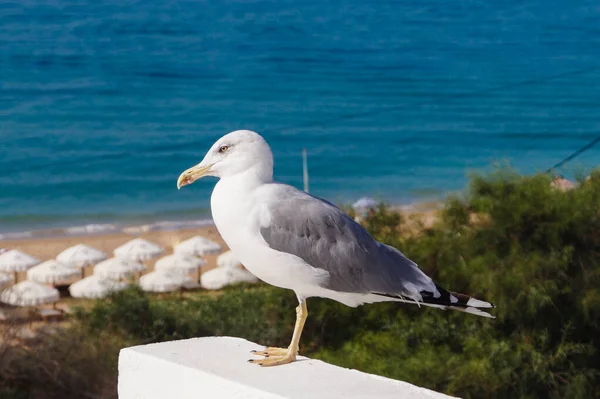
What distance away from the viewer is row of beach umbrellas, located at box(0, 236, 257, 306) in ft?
A: 49.0

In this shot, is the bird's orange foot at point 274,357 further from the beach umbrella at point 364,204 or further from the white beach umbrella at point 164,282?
the white beach umbrella at point 164,282

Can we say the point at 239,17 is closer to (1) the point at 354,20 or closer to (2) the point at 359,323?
(1) the point at 354,20

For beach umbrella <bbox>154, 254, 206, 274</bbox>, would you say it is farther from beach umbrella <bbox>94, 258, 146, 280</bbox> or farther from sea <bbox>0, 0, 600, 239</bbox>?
sea <bbox>0, 0, 600, 239</bbox>

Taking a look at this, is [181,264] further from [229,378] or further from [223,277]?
[229,378]

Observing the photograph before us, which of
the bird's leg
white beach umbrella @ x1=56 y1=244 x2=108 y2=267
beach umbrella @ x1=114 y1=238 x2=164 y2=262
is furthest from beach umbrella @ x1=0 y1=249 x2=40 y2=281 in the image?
the bird's leg

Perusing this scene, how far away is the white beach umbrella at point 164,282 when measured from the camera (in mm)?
15680

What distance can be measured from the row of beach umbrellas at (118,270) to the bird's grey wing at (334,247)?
37.2 ft

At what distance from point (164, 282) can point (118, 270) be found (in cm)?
79

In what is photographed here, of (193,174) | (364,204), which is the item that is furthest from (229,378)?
(364,204)

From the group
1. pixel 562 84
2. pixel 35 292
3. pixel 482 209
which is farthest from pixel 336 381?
pixel 562 84

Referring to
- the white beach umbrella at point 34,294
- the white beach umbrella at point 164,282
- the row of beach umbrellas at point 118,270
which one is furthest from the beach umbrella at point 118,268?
the white beach umbrella at point 34,294

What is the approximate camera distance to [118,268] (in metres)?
16.2

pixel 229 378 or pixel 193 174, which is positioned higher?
pixel 193 174

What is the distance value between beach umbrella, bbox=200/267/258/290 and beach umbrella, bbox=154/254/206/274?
689 millimetres
